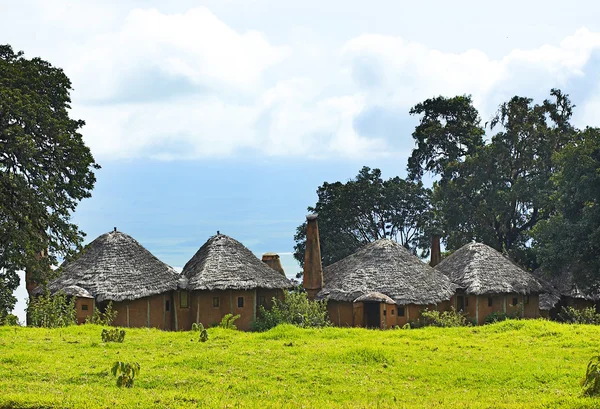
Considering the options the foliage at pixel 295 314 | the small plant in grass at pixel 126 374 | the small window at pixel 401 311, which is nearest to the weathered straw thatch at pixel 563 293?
the small window at pixel 401 311

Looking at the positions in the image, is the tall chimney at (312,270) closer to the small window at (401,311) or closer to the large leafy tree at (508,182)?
the small window at (401,311)

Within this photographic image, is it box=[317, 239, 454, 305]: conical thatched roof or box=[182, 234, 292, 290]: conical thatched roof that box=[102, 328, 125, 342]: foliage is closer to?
box=[182, 234, 292, 290]: conical thatched roof

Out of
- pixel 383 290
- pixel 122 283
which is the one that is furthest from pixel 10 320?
pixel 383 290

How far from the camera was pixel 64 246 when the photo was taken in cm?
2136

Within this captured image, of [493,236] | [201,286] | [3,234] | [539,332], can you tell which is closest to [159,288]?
[201,286]

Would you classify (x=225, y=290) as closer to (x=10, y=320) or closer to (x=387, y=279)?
(x=387, y=279)

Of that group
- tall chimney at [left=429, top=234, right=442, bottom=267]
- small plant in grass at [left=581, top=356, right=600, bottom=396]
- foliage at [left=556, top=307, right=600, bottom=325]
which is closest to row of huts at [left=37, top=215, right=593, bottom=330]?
foliage at [left=556, top=307, right=600, bottom=325]

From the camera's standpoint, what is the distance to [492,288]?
107ft

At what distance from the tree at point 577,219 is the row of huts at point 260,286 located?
2472 millimetres

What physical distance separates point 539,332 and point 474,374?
6.62m

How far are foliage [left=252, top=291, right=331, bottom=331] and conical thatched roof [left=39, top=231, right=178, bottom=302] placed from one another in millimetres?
4293

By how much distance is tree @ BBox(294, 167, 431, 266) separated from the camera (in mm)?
44469

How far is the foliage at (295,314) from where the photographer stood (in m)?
27.3

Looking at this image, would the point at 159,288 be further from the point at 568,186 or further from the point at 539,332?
the point at 568,186
